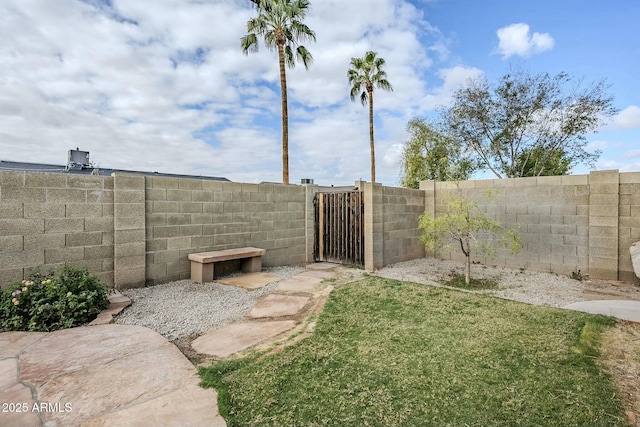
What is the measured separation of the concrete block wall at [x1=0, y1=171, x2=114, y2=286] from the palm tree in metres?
5.98

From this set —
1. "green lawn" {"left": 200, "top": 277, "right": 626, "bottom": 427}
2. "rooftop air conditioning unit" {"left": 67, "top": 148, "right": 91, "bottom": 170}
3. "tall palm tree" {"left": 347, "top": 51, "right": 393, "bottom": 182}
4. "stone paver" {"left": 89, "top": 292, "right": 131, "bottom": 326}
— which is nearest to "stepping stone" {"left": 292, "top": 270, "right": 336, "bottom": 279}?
"green lawn" {"left": 200, "top": 277, "right": 626, "bottom": 427}

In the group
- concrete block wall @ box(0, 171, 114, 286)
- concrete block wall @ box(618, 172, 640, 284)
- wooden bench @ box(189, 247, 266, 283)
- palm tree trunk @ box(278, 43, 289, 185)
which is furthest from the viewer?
palm tree trunk @ box(278, 43, 289, 185)

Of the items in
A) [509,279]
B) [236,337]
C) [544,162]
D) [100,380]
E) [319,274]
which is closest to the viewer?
[100,380]

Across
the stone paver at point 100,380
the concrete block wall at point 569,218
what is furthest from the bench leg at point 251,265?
the concrete block wall at point 569,218

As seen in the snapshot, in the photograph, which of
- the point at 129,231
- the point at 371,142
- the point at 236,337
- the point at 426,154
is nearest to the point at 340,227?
the point at 129,231

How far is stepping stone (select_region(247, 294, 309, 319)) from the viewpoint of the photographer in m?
3.47

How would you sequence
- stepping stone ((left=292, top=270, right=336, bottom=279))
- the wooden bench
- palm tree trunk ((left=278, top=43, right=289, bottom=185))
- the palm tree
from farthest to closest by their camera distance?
palm tree trunk ((left=278, top=43, right=289, bottom=185)) → the palm tree → stepping stone ((left=292, top=270, right=336, bottom=279)) → the wooden bench

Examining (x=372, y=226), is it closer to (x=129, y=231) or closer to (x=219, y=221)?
(x=219, y=221)

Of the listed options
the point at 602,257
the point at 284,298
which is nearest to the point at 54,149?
the point at 284,298

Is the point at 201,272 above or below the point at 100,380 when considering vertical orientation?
above

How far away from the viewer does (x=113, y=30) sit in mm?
5652

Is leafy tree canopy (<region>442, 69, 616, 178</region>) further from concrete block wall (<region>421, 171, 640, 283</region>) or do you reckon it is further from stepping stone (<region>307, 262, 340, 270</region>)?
stepping stone (<region>307, 262, 340, 270</region>)

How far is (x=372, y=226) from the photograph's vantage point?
6066mm

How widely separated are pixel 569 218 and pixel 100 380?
753cm
